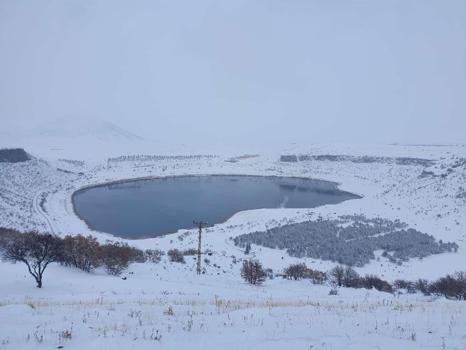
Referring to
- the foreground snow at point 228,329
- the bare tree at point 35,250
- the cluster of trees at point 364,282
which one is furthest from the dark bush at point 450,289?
the bare tree at point 35,250

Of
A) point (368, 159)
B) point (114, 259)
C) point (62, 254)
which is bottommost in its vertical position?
point (114, 259)

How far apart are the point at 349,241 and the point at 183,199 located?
135 ft

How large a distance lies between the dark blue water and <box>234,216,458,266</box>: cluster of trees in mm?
15274

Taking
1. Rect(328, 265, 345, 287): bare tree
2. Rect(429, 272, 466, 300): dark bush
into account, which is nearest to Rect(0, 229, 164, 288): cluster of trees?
Rect(328, 265, 345, 287): bare tree

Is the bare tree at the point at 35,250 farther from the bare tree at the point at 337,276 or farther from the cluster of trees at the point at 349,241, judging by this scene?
the cluster of trees at the point at 349,241

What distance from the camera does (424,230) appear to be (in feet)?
163

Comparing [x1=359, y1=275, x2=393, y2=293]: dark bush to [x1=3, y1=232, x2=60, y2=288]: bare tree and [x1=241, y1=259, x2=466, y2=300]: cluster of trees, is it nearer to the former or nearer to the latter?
[x1=241, y1=259, x2=466, y2=300]: cluster of trees

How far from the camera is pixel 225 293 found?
1694 cm

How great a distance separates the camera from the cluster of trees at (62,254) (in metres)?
21.8

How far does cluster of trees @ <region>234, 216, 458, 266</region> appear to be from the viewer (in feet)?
129

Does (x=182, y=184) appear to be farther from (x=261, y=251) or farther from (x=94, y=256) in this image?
(x=94, y=256)

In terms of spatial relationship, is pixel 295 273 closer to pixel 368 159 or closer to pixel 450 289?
pixel 450 289

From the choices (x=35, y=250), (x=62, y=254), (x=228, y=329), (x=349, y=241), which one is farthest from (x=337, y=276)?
(x=228, y=329)

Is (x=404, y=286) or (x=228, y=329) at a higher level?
(x=228, y=329)
